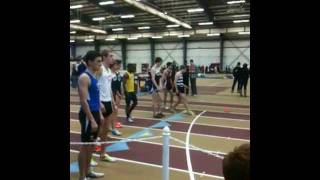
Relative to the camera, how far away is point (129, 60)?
134 ft

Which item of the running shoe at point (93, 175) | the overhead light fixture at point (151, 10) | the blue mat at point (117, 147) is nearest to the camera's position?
the running shoe at point (93, 175)

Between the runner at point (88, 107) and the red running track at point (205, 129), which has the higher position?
the runner at point (88, 107)

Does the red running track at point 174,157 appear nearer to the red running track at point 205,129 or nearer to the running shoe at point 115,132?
the running shoe at point 115,132

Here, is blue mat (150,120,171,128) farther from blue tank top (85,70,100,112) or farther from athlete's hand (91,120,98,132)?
athlete's hand (91,120,98,132)

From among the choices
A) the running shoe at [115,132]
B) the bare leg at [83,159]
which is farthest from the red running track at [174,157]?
the bare leg at [83,159]

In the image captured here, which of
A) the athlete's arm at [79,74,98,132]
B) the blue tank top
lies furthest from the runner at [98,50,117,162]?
the athlete's arm at [79,74,98,132]

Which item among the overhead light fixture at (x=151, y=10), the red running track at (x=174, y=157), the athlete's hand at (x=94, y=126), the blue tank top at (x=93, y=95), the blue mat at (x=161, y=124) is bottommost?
the red running track at (x=174, y=157)

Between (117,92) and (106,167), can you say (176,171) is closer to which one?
(106,167)

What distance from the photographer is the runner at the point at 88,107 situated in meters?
4.51

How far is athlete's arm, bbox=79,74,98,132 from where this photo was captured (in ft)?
14.7

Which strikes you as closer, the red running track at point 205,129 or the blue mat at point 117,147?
the blue mat at point 117,147

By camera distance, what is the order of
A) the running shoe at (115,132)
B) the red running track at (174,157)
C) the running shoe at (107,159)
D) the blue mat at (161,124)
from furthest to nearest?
1. the blue mat at (161,124)
2. the running shoe at (115,132)
3. the running shoe at (107,159)
4. the red running track at (174,157)
